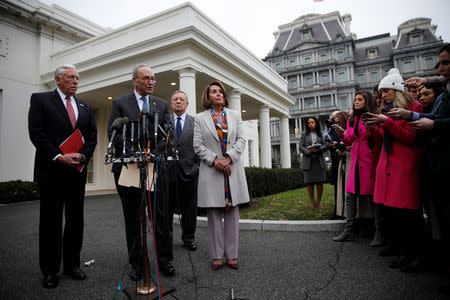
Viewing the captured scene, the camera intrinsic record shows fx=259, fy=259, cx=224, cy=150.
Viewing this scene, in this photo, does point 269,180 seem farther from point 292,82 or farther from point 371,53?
point 371,53

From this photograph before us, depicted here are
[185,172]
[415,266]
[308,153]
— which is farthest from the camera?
[308,153]

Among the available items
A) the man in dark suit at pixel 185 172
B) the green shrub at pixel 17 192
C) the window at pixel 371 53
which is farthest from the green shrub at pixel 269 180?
the window at pixel 371 53

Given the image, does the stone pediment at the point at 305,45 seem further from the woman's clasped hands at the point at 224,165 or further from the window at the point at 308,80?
the woman's clasped hands at the point at 224,165

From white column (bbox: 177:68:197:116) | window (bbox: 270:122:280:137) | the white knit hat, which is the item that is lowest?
the white knit hat

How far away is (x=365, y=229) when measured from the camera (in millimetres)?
4410

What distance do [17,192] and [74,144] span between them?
36.5ft

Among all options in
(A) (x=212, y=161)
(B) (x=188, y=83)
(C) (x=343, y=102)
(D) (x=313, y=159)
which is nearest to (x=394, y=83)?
(A) (x=212, y=161)

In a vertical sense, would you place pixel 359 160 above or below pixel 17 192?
above

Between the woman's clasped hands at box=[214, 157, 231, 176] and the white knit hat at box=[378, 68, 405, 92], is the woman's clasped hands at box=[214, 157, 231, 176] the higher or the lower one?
the lower one

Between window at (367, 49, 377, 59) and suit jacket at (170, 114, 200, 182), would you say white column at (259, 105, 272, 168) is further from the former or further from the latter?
window at (367, 49, 377, 59)

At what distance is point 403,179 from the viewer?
3.04m

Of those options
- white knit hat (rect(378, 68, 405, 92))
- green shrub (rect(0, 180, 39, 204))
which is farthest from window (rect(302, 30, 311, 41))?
white knit hat (rect(378, 68, 405, 92))

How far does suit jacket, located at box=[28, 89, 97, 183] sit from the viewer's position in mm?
2895

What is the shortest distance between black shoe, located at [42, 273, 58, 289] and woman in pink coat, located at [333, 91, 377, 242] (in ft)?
12.4
